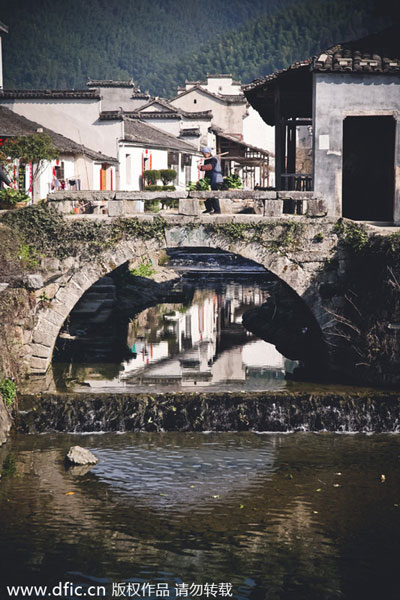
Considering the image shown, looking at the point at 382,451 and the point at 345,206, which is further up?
the point at 345,206

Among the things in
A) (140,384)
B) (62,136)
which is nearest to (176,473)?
(140,384)

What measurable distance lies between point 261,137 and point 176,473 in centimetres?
7003

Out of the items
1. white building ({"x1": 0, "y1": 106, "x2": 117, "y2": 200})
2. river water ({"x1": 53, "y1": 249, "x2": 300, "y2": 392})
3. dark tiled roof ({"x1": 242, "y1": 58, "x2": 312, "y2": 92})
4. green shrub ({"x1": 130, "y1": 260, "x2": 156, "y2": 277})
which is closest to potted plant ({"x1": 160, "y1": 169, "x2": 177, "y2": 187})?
white building ({"x1": 0, "y1": 106, "x2": 117, "y2": 200})

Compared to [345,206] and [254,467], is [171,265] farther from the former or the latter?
[254,467]

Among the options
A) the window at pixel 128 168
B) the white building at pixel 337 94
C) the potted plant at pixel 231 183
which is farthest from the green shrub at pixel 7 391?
the window at pixel 128 168

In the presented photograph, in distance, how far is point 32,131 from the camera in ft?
120

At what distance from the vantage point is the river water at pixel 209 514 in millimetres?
14367

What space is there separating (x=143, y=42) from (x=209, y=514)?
597 feet

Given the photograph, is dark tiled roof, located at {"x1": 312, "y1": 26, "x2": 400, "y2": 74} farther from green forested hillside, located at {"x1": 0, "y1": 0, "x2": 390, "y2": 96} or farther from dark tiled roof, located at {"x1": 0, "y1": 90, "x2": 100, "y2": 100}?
green forested hillside, located at {"x1": 0, "y1": 0, "x2": 390, "y2": 96}

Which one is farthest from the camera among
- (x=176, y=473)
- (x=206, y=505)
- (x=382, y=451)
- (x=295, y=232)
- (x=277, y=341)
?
(x=277, y=341)

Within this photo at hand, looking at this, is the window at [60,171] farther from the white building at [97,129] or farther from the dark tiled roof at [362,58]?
the dark tiled roof at [362,58]

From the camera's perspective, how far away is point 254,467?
→ 18969mm

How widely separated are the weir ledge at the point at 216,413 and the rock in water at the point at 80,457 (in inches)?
85.2

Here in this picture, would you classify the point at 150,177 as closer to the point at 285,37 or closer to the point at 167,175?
the point at 167,175
